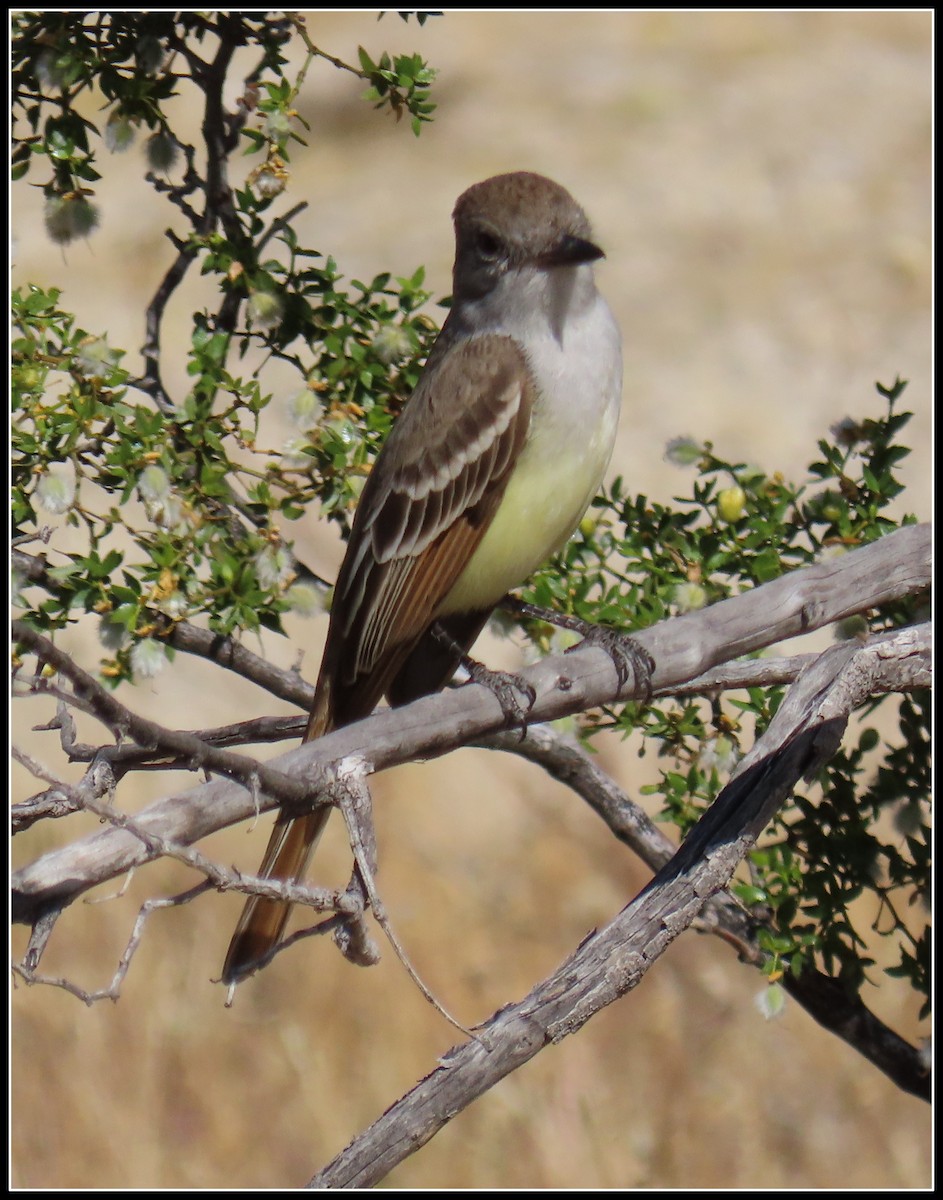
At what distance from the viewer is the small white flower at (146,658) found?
3.24 m

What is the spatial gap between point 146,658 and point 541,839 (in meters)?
3.95

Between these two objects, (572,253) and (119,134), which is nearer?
(119,134)

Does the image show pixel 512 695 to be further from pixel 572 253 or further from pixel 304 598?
pixel 572 253

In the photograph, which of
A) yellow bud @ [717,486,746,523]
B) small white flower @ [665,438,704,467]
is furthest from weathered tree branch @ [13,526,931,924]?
small white flower @ [665,438,704,467]

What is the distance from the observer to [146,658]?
3.24m

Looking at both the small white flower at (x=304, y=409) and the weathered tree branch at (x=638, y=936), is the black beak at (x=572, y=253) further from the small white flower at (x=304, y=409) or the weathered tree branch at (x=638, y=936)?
the weathered tree branch at (x=638, y=936)

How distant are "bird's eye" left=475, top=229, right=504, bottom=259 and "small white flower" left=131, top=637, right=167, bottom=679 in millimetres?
1396

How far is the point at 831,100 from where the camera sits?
38.2 ft

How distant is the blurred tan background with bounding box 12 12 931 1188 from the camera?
19.0ft

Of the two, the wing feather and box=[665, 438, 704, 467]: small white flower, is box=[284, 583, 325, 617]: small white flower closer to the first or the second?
the wing feather

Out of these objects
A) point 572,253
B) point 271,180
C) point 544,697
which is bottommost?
point 544,697

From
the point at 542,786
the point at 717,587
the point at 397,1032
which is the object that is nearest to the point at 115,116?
the point at 717,587

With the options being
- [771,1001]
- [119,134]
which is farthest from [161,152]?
[771,1001]

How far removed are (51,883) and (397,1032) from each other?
4177 mm
